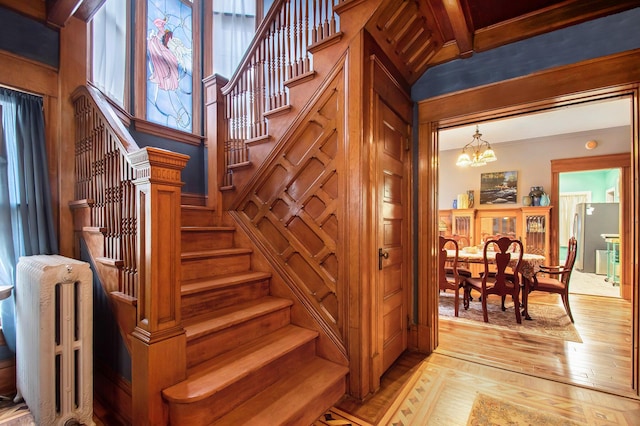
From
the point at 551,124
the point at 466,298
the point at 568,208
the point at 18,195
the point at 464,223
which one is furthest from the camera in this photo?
the point at 568,208

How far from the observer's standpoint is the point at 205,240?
2352mm

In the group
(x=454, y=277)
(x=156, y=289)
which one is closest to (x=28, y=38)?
(x=156, y=289)

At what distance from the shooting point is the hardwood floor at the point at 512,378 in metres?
1.73

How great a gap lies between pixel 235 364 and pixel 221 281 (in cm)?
60

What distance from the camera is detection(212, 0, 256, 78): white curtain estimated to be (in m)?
3.71

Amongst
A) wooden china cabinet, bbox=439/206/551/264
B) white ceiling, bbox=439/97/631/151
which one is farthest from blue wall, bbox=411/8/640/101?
wooden china cabinet, bbox=439/206/551/264

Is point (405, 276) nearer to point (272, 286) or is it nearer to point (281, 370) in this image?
point (272, 286)

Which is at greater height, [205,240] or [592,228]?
[205,240]

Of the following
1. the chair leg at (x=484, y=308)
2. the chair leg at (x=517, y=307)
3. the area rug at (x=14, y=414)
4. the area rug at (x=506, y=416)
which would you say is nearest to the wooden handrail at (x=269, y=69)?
the area rug at (x=14, y=414)

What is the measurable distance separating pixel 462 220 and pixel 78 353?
21.5 ft

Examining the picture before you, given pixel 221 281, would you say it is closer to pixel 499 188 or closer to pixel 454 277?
pixel 454 277

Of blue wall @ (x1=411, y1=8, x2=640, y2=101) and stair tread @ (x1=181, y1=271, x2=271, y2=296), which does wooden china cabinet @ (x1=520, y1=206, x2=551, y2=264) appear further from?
stair tread @ (x1=181, y1=271, x2=271, y2=296)

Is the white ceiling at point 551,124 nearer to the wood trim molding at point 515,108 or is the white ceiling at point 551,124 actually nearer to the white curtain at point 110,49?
the wood trim molding at point 515,108

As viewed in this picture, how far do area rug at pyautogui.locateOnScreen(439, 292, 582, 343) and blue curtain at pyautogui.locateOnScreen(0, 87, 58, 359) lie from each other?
4200 millimetres
